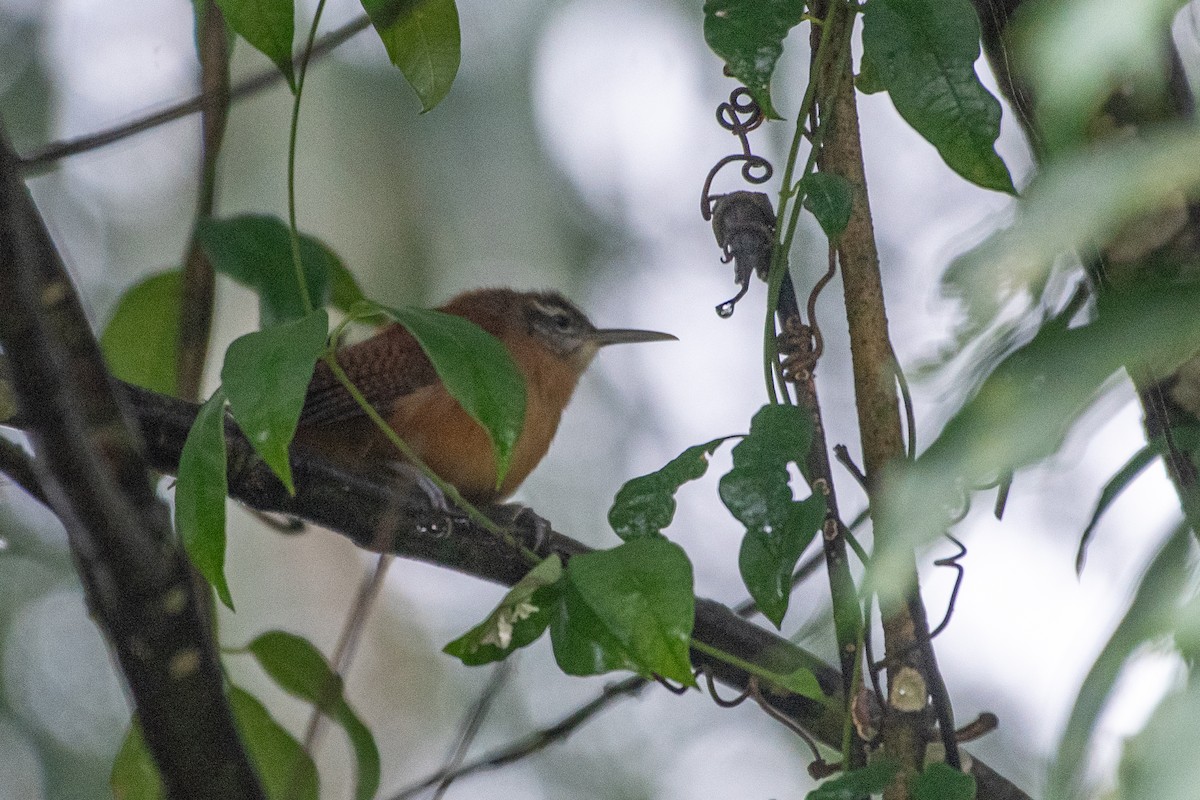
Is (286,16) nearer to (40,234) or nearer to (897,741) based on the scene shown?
(40,234)

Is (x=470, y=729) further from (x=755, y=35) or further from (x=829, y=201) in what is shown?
(x=755, y=35)

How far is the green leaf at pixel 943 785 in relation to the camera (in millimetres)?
1503

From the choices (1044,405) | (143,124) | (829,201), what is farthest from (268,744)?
(1044,405)

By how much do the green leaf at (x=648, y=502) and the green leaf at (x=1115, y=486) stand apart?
0.50 metres

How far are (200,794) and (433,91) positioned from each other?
41.0 inches

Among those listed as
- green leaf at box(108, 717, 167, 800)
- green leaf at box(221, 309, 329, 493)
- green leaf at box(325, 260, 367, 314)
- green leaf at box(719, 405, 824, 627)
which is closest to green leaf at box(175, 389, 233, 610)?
green leaf at box(221, 309, 329, 493)

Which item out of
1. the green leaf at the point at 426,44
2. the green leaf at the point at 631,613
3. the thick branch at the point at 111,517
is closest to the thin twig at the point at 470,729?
the thick branch at the point at 111,517

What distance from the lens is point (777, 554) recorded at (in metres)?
1.64

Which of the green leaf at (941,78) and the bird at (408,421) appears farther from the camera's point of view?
the bird at (408,421)

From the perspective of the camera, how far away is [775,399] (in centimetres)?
180

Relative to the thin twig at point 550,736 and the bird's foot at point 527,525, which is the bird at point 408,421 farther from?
the thin twig at point 550,736

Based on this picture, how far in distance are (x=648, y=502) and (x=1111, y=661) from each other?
2.36 ft

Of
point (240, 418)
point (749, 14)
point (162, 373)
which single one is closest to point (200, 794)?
point (240, 418)

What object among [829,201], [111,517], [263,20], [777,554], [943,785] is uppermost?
[263,20]
